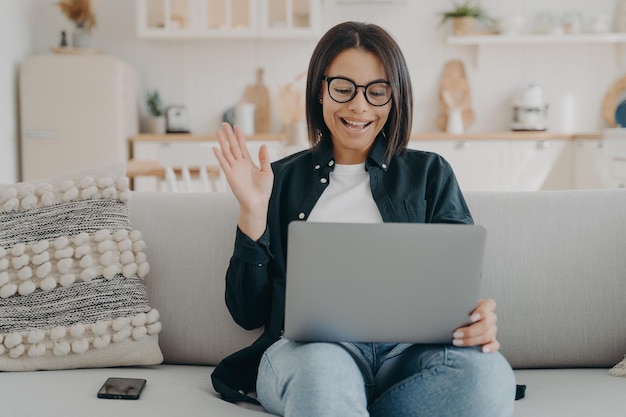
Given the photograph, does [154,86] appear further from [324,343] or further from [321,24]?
[324,343]

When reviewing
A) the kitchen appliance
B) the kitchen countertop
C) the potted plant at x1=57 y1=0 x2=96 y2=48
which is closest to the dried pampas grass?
the potted plant at x1=57 y1=0 x2=96 y2=48

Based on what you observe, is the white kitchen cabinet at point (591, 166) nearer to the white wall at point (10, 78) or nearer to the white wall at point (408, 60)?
the white wall at point (408, 60)

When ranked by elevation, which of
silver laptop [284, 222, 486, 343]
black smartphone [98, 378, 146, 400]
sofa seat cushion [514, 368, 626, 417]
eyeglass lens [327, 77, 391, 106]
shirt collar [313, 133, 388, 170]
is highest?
eyeglass lens [327, 77, 391, 106]

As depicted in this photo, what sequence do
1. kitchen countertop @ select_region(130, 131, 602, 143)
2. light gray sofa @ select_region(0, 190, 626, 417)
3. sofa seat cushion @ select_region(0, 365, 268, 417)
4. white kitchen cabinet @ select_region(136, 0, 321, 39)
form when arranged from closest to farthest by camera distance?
sofa seat cushion @ select_region(0, 365, 268, 417) < light gray sofa @ select_region(0, 190, 626, 417) < kitchen countertop @ select_region(130, 131, 602, 143) < white kitchen cabinet @ select_region(136, 0, 321, 39)

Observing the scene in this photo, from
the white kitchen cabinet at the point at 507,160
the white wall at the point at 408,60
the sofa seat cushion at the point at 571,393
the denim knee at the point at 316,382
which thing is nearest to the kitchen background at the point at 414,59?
the white wall at the point at 408,60

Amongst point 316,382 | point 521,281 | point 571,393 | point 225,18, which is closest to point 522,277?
point 521,281

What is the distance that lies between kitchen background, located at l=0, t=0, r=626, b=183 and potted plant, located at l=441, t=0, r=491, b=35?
70 millimetres

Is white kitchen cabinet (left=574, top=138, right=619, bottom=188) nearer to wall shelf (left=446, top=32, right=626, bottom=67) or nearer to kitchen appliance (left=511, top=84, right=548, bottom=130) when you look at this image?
kitchen appliance (left=511, top=84, right=548, bottom=130)

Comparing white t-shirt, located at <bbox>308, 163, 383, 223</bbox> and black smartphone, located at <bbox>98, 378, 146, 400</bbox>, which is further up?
white t-shirt, located at <bbox>308, 163, 383, 223</bbox>

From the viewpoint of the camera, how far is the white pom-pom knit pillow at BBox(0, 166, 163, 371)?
1646 millimetres

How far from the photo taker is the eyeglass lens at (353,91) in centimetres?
159

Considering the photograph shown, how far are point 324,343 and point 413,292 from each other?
0.19 meters

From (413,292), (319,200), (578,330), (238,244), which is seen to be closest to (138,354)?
(238,244)

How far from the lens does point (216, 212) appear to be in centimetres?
183
